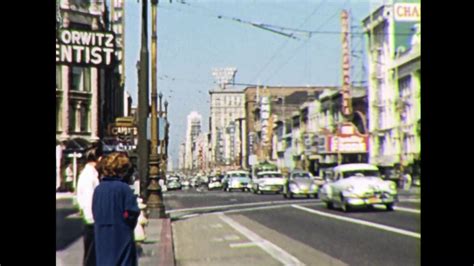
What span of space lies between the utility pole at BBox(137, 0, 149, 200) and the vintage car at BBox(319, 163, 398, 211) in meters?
1.43

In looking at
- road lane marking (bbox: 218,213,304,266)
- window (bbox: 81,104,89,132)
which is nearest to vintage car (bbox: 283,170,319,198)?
road lane marking (bbox: 218,213,304,266)

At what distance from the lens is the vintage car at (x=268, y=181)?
6180 mm

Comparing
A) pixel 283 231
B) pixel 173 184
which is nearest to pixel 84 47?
pixel 173 184

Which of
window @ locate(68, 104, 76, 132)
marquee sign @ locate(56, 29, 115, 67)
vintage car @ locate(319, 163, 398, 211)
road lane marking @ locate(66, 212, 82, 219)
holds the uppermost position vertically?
marquee sign @ locate(56, 29, 115, 67)

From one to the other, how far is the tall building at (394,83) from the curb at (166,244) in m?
1.96

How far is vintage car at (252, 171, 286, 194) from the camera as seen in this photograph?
618cm

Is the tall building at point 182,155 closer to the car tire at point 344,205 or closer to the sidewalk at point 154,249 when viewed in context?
the sidewalk at point 154,249

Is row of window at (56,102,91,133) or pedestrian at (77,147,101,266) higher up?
row of window at (56,102,91,133)

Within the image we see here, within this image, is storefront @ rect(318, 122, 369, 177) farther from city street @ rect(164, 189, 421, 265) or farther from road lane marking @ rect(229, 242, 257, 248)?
road lane marking @ rect(229, 242, 257, 248)

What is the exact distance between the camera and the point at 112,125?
6.23 m
